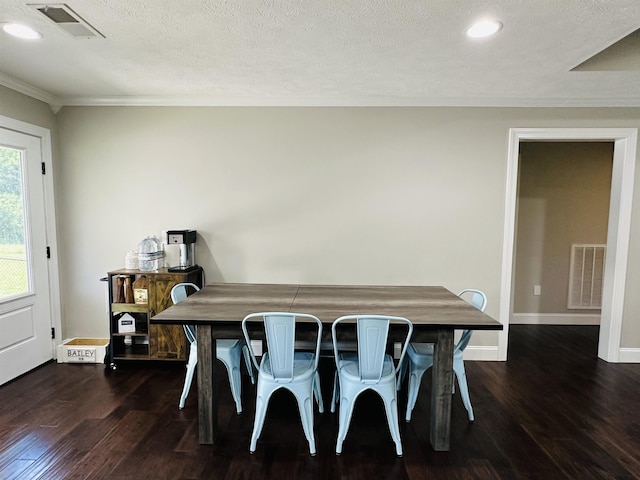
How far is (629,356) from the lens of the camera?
134 inches

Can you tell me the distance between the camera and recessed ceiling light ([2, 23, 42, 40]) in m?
2.04

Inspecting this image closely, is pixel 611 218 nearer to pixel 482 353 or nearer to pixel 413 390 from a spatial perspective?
pixel 482 353

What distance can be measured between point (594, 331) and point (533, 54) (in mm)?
3564

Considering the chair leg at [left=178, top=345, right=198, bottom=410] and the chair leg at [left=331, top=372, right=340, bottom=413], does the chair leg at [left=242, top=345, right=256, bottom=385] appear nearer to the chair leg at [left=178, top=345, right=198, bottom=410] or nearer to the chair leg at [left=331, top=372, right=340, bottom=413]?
the chair leg at [left=178, top=345, right=198, bottom=410]

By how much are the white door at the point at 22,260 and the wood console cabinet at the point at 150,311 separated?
668mm

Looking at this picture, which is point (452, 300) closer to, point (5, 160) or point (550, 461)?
point (550, 461)

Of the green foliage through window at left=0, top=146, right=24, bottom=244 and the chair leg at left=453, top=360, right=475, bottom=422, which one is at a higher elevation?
the green foliage through window at left=0, top=146, right=24, bottom=244

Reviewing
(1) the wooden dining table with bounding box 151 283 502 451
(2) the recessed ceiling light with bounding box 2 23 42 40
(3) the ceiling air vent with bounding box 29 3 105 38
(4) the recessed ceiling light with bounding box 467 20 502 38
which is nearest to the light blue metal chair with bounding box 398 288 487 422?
(1) the wooden dining table with bounding box 151 283 502 451

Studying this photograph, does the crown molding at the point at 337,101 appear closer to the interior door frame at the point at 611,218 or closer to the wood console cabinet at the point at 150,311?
the interior door frame at the point at 611,218

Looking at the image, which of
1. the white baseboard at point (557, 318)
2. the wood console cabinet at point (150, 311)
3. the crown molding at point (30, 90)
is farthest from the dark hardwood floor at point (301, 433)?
the crown molding at point (30, 90)

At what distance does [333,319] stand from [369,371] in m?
0.36

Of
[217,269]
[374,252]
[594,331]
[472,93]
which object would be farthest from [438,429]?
[594,331]

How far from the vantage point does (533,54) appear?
2332 millimetres

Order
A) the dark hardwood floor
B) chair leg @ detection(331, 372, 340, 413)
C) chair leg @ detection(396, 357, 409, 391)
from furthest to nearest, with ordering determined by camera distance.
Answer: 1. chair leg @ detection(396, 357, 409, 391)
2. chair leg @ detection(331, 372, 340, 413)
3. the dark hardwood floor
